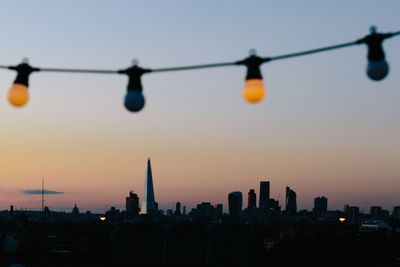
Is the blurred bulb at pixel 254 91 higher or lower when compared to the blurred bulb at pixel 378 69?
lower

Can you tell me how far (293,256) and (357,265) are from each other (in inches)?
498

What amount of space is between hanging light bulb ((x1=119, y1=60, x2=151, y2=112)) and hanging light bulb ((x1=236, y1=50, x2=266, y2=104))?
1.17m

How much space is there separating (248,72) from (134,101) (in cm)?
133

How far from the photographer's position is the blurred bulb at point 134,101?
8234 millimetres

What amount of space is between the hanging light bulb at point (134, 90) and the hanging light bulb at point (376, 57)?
7.99ft

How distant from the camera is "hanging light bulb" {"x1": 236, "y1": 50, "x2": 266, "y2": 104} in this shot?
743 centimetres

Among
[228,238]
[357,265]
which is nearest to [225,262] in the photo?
[228,238]

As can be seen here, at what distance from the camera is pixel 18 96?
8.12 m

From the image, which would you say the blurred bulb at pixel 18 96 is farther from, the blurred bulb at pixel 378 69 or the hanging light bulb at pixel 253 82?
the blurred bulb at pixel 378 69

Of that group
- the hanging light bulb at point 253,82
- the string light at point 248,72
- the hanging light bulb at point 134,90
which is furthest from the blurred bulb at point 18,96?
the hanging light bulb at point 253,82

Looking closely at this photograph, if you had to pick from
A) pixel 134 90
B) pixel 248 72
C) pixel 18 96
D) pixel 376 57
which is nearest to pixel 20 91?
pixel 18 96

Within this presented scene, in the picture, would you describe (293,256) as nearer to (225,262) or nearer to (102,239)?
Result: (225,262)

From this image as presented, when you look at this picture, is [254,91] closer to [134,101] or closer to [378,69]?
[378,69]

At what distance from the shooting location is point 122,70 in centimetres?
845
